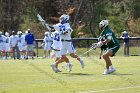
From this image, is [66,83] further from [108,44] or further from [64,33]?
[64,33]

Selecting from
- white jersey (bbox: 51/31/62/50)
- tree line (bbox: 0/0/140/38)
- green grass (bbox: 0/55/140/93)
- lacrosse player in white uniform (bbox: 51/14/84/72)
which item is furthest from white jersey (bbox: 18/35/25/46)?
tree line (bbox: 0/0/140/38)

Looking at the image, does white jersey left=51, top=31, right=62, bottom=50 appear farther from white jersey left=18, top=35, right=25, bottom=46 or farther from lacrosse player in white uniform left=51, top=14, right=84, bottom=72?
white jersey left=18, top=35, right=25, bottom=46

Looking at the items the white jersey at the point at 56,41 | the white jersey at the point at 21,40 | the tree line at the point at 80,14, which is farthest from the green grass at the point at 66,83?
the tree line at the point at 80,14

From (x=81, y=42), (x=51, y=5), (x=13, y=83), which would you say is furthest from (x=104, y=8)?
(x=13, y=83)

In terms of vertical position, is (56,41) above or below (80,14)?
below

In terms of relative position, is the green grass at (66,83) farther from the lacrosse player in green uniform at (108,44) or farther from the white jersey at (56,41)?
the white jersey at (56,41)

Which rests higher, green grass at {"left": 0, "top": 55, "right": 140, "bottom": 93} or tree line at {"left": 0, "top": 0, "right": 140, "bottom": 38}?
tree line at {"left": 0, "top": 0, "right": 140, "bottom": 38}

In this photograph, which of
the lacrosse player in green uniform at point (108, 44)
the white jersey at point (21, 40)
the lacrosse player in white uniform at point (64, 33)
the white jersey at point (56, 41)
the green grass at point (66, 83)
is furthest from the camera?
the white jersey at point (21, 40)

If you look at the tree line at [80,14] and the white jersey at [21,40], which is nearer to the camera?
the white jersey at [21,40]

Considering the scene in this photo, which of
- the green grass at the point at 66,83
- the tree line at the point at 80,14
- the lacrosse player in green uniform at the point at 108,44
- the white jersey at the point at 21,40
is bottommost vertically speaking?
the green grass at the point at 66,83

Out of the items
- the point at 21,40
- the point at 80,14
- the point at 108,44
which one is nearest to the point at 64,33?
the point at 108,44

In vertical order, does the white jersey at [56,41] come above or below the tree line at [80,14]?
below

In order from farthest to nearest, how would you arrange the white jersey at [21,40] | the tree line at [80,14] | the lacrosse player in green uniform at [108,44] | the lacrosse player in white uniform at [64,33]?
the tree line at [80,14] → the white jersey at [21,40] → the lacrosse player in white uniform at [64,33] → the lacrosse player in green uniform at [108,44]

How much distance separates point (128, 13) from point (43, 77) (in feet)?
140
